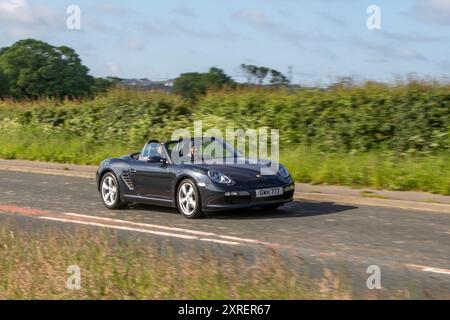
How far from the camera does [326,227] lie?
11.2 metres

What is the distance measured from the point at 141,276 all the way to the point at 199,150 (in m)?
6.30

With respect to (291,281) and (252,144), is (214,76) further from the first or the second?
(291,281)

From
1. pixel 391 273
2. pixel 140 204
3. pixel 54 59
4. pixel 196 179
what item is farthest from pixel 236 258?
pixel 54 59

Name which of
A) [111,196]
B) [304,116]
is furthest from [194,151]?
[304,116]

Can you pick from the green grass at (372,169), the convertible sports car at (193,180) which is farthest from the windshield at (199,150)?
the green grass at (372,169)

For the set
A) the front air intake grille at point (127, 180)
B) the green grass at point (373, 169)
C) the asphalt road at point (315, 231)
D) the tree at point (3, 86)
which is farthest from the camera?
the tree at point (3, 86)

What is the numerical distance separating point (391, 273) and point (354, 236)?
2527mm

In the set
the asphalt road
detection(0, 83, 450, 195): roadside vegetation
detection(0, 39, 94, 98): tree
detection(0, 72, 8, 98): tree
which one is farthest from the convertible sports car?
detection(0, 72, 8, 98): tree

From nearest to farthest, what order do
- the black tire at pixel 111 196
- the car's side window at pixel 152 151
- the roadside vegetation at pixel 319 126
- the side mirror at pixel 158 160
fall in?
the side mirror at pixel 158 160 → the car's side window at pixel 152 151 → the black tire at pixel 111 196 → the roadside vegetation at pixel 319 126

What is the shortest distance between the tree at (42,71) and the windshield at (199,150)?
21438mm

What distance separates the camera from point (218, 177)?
478 inches

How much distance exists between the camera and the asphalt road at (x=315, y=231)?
8.14 metres

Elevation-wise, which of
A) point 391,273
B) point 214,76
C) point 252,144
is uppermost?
point 214,76

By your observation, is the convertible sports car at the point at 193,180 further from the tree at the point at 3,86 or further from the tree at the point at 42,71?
the tree at the point at 3,86
